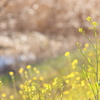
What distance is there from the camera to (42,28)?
589 centimetres

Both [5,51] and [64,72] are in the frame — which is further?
[5,51]

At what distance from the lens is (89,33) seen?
5.77 meters

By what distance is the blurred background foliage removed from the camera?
529 centimetres

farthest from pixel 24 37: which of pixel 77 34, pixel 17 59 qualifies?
pixel 77 34

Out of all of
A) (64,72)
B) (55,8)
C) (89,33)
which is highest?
(55,8)

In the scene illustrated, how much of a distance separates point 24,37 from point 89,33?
4.65ft

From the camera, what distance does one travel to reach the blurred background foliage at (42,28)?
5293 millimetres

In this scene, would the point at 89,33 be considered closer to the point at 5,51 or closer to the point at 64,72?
the point at 64,72

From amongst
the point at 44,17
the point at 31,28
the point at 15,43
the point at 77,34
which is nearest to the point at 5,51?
the point at 15,43

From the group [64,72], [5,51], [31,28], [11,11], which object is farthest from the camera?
[31,28]

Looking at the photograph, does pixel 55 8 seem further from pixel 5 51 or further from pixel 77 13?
pixel 5 51

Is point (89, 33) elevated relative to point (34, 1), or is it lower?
lower

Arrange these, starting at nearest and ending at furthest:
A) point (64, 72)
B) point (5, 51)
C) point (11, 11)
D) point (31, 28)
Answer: point (64, 72) → point (11, 11) → point (5, 51) → point (31, 28)

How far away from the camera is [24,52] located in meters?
5.39
